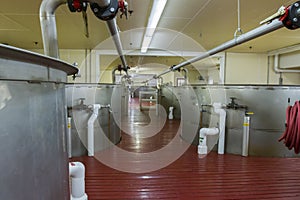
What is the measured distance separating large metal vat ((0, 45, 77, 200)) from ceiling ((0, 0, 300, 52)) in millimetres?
3011

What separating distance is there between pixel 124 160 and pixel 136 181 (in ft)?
2.75

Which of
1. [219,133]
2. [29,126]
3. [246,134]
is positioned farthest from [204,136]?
[29,126]

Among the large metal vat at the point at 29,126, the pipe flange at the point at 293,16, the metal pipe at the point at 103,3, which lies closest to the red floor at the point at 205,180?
the large metal vat at the point at 29,126

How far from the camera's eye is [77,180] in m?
2.01

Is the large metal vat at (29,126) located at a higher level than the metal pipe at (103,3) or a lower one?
lower

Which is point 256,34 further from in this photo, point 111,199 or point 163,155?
point 111,199

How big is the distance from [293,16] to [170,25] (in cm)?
322

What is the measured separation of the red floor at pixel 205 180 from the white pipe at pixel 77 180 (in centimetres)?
35

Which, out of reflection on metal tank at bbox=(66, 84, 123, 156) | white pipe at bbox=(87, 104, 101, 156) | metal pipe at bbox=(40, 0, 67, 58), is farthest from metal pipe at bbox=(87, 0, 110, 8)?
white pipe at bbox=(87, 104, 101, 156)

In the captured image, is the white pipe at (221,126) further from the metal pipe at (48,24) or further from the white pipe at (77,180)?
the metal pipe at (48,24)

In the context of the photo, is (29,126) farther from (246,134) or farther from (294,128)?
(246,134)

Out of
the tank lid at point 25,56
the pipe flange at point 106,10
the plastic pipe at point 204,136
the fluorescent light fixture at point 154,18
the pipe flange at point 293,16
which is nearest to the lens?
the tank lid at point 25,56

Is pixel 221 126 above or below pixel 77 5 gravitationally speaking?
below

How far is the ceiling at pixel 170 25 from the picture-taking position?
148 inches
